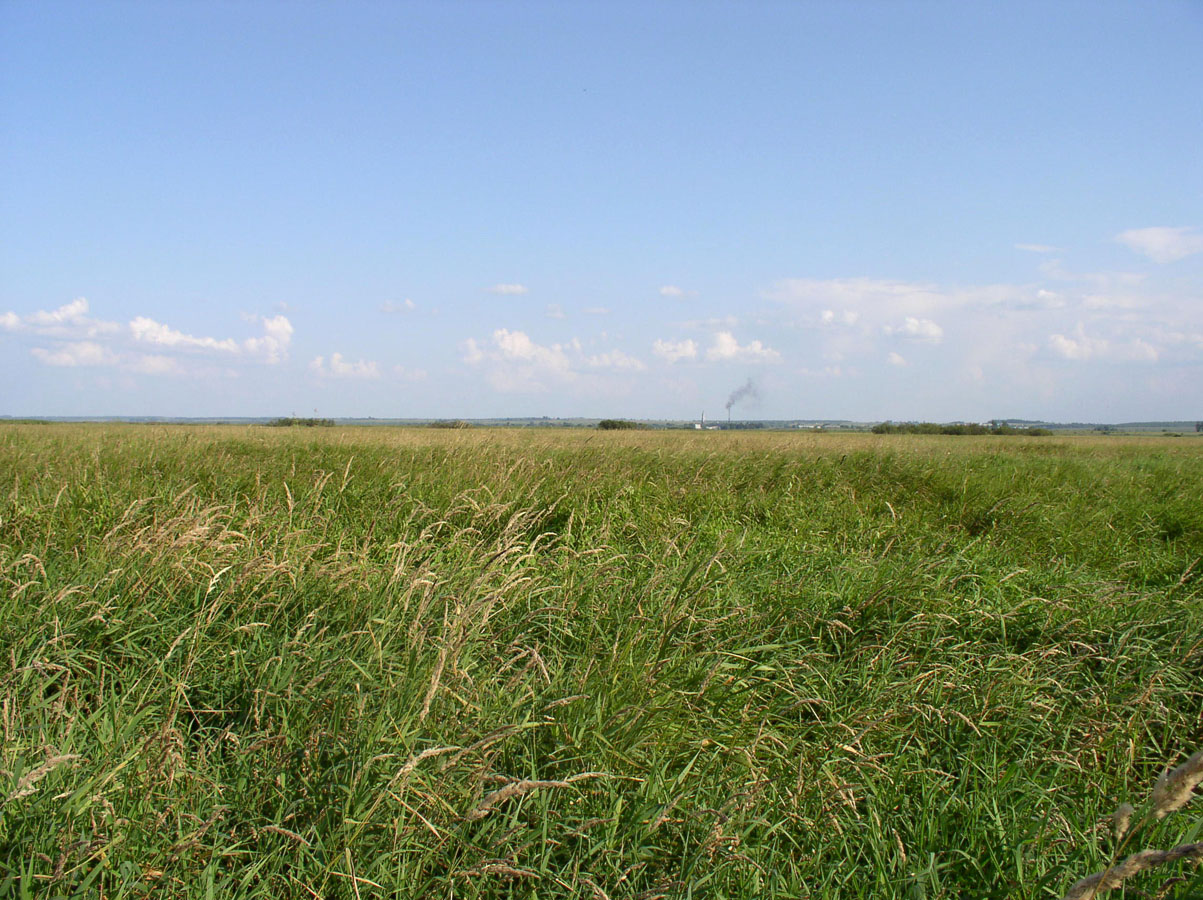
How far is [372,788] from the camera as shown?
6.88 feet

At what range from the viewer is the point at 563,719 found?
8.56ft

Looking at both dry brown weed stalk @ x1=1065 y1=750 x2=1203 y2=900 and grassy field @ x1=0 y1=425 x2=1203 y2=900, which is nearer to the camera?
dry brown weed stalk @ x1=1065 y1=750 x2=1203 y2=900

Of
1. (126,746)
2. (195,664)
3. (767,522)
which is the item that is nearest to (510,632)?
(195,664)

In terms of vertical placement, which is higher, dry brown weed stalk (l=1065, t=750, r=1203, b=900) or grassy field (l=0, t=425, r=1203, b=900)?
dry brown weed stalk (l=1065, t=750, r=1203, b=900)

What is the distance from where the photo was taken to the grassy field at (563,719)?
80.8 inches

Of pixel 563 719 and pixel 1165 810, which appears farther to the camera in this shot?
pixel 563 719

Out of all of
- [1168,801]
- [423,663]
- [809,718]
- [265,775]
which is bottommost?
[809,718]

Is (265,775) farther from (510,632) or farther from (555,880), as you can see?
(510,632)

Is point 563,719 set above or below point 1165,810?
below

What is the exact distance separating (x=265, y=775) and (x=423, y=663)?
68cm

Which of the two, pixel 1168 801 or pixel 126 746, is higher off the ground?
pixel 1168 801

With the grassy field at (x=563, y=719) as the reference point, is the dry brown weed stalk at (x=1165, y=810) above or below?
above

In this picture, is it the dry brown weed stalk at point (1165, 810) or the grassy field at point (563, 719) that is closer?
the dry brown weed stalk at point (1165, 810)

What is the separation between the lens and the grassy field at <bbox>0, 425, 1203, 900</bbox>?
6.73 ft
